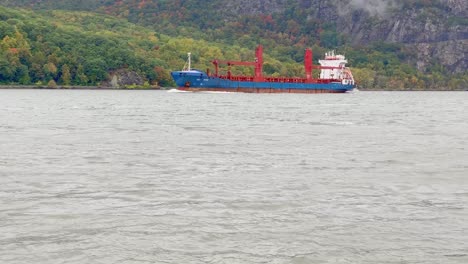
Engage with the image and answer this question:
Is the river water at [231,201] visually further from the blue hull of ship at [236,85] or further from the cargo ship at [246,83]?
the cargo ship at [246,83]

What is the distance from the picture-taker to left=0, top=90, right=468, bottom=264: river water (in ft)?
53.0


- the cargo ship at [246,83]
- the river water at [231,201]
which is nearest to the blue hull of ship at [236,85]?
the cargo ship at [246,83]

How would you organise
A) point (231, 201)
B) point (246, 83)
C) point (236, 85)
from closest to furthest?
point (231, 201) < point (236, 85) < point (246, 83)

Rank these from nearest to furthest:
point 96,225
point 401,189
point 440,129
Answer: point 96,225 < point 401,189 < point 440,129

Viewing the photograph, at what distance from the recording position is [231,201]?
21703mm

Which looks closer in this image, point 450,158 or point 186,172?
point 186,172

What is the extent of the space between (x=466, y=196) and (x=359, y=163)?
8717mm

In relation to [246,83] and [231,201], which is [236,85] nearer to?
[246,83]

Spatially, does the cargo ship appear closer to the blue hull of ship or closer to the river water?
the blue hull of ship

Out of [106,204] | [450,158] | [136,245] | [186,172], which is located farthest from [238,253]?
[450,158]

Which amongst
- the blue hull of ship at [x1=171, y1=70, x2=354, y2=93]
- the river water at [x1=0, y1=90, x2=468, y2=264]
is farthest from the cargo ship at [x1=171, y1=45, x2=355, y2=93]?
the river water at [x1=0, y1=90, x2=468, y2=264]

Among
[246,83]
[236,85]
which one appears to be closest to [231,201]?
[236,85]

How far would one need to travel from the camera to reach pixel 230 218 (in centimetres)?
1931

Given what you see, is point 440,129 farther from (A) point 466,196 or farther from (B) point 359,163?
(A) point 466,196
